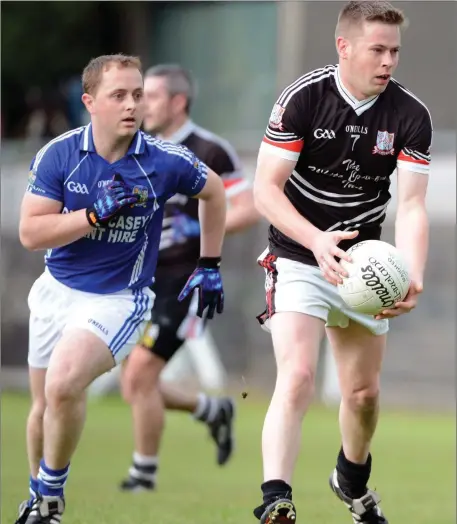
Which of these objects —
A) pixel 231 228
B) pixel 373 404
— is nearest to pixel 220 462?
pixel 231 228

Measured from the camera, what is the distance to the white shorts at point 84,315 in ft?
24.5

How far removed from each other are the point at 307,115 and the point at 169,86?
3.69m

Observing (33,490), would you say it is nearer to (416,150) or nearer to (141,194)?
(141,194)

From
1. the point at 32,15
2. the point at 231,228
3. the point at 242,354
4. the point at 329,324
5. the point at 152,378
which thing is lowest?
the point at 242,354

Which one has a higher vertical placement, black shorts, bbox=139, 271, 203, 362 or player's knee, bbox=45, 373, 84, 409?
player's knee, bbox=45, 373, 84, 409

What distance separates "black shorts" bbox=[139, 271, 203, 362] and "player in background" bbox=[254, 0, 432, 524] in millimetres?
3202

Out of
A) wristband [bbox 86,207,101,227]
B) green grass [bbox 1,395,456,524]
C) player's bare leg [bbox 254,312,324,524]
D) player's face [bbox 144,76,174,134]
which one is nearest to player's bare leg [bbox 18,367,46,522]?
green grass [bbox 1,395,456,524]

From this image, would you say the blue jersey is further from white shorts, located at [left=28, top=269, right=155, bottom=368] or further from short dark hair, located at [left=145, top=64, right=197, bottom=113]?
short dark hair, located at [left=145, top=64, right=197, bottom=113]

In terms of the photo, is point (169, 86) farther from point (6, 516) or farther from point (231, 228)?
point (6, 516)

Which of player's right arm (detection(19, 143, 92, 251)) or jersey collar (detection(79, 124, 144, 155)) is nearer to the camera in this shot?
player's right arm (detection(19, 143, 92, 251))

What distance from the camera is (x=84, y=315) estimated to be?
7.50 m

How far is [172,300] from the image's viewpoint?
35.1 ft

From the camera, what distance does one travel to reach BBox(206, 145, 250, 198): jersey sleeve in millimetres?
10672

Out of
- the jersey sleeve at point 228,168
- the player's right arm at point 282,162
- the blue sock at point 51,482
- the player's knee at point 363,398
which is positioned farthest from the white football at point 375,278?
the jersey sleeve at point 228,168
